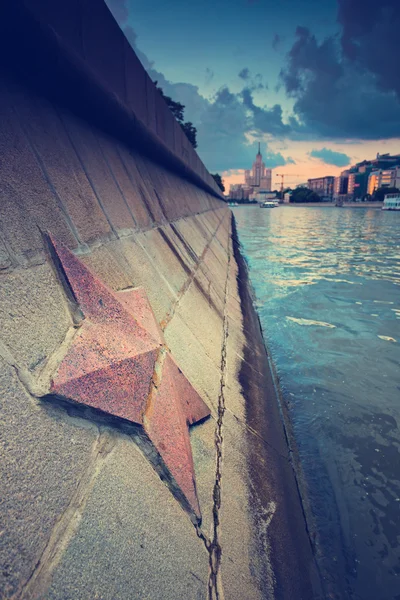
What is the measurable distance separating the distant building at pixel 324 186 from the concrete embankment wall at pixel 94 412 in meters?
172

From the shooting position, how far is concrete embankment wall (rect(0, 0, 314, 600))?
38.1 inches

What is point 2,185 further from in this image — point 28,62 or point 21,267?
point 28,62

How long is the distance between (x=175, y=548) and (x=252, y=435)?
1.23 m

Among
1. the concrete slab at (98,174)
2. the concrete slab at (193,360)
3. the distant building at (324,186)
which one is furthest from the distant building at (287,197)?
the concrete slab at (193,360)

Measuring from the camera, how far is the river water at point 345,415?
2.20m

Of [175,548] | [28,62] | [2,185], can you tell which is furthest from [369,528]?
[28,62]

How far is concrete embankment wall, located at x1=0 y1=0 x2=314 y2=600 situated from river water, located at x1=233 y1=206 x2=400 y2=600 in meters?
0.39

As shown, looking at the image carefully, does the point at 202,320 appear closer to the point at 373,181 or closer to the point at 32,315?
the point at 32,315

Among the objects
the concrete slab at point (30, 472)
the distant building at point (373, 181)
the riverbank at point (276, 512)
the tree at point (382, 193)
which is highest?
the distant building at point (373, 181)

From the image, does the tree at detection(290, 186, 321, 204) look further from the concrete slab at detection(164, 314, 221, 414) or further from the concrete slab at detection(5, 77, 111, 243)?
the concrete slab at detection(5, 77, 111, 243)

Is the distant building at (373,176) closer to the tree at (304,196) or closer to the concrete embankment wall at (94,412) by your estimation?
the tree at (304,196)

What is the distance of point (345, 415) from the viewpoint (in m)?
3.77

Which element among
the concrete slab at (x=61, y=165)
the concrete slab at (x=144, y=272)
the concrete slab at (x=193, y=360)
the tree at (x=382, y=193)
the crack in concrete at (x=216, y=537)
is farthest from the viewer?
the tree at (x=382, y=193)

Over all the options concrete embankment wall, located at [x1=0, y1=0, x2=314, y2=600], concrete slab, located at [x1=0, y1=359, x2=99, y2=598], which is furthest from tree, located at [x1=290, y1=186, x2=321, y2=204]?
concrete slab, located at [x1=0, y1=359, x2=99, y2=598]
